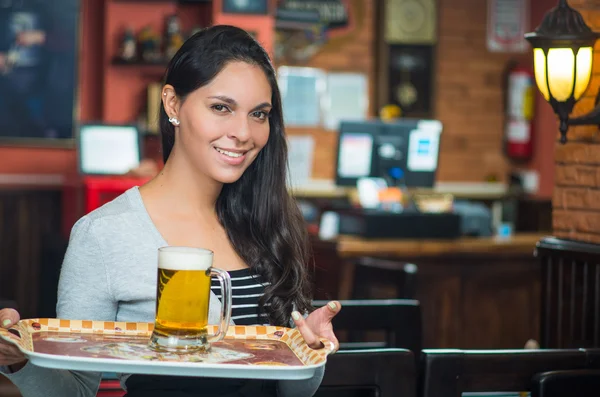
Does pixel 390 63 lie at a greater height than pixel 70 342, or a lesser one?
greater

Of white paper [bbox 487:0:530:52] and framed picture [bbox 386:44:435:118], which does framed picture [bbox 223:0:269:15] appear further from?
white paper [bbox 487:0:530:52]

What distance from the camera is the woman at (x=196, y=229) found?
1841mm

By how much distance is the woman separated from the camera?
184cm

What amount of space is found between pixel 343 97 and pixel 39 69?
293 centimetres

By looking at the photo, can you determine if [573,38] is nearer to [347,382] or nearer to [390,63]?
[347,382]

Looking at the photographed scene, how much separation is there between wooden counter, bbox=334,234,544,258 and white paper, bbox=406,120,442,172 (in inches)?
26.6

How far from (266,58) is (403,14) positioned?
7446mm

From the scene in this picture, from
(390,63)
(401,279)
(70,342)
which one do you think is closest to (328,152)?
(390,63)

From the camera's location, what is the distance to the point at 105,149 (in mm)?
6340

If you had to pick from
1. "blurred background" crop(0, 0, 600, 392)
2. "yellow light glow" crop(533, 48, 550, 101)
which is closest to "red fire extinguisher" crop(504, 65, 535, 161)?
→ "blurred background" crop(0, 0, 600, 392)

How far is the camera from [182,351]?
5.05 ft

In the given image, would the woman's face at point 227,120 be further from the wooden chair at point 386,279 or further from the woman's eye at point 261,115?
the wooden chair at point 386,279

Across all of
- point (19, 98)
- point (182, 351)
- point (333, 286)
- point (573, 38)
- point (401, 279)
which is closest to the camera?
point (182, 351)

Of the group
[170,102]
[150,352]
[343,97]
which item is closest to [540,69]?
[170,102]
